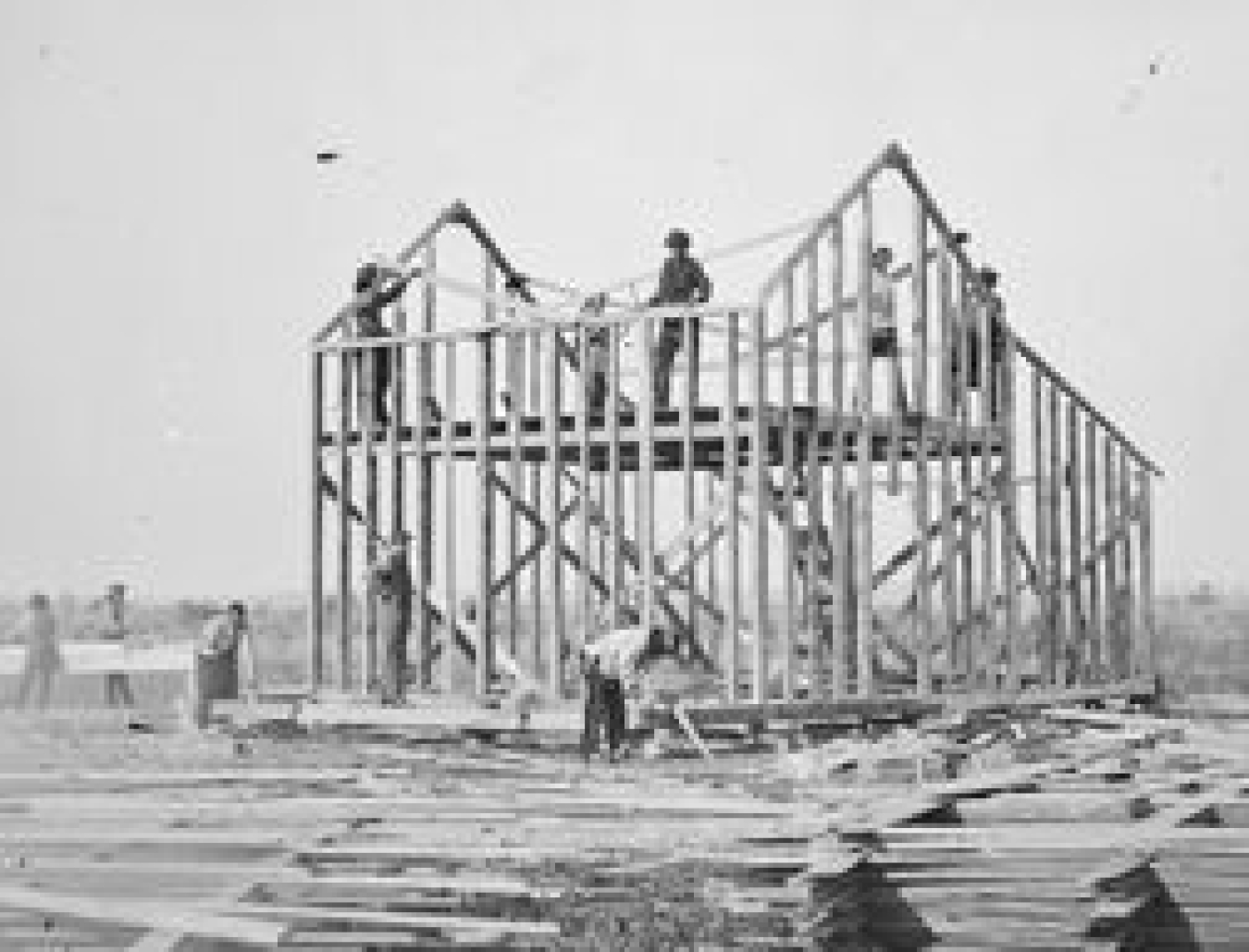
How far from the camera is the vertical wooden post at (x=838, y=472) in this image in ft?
71.8

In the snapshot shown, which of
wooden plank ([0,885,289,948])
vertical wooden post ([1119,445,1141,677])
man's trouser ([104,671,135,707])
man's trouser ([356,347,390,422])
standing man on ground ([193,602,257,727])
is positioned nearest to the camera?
wooden plank ([0,885,289,948])

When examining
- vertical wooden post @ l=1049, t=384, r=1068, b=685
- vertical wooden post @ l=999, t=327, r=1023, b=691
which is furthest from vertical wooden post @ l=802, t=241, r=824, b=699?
vertical wooden post @ l=1049, t=384, r=1068, b=685

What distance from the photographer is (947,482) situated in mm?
24578

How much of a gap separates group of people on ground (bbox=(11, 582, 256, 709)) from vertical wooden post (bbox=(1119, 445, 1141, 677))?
1252 centimetres

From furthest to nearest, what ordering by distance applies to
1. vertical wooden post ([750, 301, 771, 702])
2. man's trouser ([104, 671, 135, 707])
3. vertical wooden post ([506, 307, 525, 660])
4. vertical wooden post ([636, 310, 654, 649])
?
man's trouser ([104, 671, 135, 707]) → vertical wooden post ([506, 307, 525, 660]) → vertical wooden post ([636, 310, 654, 649]) → vertical wooden post ([750, 301, 771, 702])

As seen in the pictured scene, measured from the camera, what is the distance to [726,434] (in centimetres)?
2084

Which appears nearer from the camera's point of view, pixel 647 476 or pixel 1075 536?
pixel 647 476

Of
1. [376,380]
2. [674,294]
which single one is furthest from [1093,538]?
[376,380]

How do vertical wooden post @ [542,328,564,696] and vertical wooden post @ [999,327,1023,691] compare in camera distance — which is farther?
vertical wooden post @ [999,327,1023,691]

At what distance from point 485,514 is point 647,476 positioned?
9.49 ft

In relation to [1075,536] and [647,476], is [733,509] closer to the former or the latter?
[647,476]

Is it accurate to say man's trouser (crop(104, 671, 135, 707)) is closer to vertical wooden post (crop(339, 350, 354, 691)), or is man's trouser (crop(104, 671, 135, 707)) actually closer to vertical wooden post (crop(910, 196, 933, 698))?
vertical wooden post (crop(339, 350, 354, 691))

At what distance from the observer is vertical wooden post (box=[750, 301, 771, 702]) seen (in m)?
20.3

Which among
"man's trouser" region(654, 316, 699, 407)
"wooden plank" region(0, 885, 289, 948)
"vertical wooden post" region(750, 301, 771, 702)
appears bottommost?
"wooden plank" region(0, 885, 289, 948)
